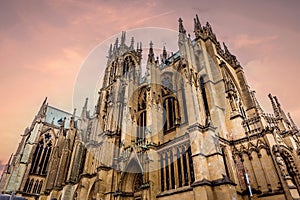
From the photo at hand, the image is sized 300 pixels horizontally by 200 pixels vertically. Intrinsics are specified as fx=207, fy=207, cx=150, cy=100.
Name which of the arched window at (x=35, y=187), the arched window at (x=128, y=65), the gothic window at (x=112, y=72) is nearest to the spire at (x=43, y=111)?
the arched window at (x=35, y=187)

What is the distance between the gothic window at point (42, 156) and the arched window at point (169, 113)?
3040 cm

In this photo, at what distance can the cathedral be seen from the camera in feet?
46.1

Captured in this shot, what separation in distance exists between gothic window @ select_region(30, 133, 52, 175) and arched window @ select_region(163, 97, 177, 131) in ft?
99.7

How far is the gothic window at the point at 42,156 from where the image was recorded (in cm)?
3925

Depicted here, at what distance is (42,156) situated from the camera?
41.2 m

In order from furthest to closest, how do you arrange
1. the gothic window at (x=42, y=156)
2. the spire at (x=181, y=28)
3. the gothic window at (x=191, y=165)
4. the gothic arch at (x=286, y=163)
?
the gothic window at (x=42, y=156) → the spire at (x=181, y=28) → the gothic window at (x=191, y=165) → the gothic arch at (x=286, y=163)

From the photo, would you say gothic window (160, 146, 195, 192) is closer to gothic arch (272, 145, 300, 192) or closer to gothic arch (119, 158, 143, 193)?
gothic arch (119, 158, 143, 193)

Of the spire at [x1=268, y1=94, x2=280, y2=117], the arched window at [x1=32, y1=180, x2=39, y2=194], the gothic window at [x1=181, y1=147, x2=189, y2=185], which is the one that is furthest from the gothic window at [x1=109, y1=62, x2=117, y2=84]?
the arched window at [x1=32, y1=180, x2=39, y2=194]

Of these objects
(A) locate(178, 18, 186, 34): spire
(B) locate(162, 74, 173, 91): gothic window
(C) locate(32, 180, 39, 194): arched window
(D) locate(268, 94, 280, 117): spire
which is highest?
(A) locate(178, 18, 186, 34): spire

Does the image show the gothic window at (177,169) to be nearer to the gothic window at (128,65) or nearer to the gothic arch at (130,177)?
the gothic arch at (130,177)

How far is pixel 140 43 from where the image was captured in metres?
37.2

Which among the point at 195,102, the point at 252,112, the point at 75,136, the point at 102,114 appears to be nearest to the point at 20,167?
the point at 75,136

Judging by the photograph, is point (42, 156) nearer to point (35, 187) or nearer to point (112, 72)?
point (35, 187)

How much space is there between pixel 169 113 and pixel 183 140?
5.81 m
